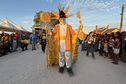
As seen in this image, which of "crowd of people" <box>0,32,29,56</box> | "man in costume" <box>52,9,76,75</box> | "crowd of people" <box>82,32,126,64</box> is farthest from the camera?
"crowd of people" <box>0,32,29,56</box>

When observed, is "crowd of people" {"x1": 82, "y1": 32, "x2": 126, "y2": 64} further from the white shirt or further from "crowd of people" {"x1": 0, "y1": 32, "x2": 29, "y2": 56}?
"crowd of people" {"x1": 0, "y1": 32, "x2": 29, "y2": 56}

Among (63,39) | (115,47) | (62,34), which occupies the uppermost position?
(62,34)

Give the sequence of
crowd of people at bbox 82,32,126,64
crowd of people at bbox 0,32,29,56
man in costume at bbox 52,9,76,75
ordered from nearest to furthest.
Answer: man in costume at bbox 52,9,76,75
crowd of people at bbox 82,32,126,64
crowd of people at bbox 0,32,29,56

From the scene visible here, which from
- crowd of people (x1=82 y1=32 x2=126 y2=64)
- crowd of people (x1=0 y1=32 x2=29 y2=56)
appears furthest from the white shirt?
crowd of people (x1=0 y1=32 x2=29 y2=56)

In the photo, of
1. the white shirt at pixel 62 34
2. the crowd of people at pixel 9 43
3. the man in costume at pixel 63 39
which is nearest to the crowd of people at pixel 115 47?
the man in costume at pixel 63 39

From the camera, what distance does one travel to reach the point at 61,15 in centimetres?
704

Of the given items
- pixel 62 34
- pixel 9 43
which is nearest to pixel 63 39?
pixel 62 34

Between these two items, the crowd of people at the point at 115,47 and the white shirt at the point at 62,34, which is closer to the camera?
the white shirt at the point at 62,34

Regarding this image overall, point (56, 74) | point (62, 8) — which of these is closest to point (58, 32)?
point (62, 8)

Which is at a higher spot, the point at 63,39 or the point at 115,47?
the point at 63,39

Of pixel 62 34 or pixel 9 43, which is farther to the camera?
pixel 9 43

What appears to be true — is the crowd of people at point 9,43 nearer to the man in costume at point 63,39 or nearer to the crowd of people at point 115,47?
the crowd of people at point 115,47

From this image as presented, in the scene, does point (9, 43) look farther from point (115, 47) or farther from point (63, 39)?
point (63, 39)

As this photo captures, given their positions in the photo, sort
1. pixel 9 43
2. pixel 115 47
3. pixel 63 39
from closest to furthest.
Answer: pixel 63 39, pixel 115 47, pixel 9 43
